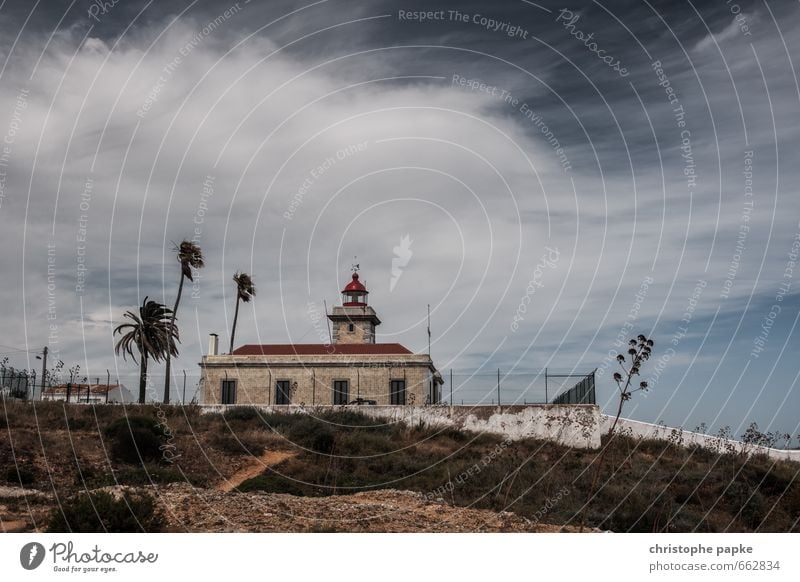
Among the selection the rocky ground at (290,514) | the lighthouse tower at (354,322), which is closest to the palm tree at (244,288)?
the lighthouse tower at (354,322)

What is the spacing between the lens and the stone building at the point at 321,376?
130 feet

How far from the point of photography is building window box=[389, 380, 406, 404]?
39375 millimetres

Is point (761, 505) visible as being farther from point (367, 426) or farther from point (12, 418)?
point (12, 418)

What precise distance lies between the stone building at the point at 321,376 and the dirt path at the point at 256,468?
41.2 ft

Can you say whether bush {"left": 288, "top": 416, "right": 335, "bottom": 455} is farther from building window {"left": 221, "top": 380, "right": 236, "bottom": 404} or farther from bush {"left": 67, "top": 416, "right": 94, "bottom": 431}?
building window {"left": 221, "top": 380, "right": 236, "bottom": 404}

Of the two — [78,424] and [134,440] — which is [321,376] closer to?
[78,424]

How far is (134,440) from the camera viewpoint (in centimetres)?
2389

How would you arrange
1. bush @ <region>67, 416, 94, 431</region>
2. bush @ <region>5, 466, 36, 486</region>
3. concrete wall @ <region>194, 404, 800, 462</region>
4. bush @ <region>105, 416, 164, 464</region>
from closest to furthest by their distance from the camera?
bush @ <region>5, 466, 36, 486</region> < bush @ <region>105, 416, 164, 464</region> < bush @ <region>67, 416, 94, 431</region> < concrete wall @ <region>194, 404, 800, 462</region>

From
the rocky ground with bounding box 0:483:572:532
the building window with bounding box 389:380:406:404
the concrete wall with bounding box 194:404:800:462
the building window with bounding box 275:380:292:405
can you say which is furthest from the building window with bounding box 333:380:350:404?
the rocky ground with bounding box 0:483:572:532

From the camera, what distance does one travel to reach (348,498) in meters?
19.2

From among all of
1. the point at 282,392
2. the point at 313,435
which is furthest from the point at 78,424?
the point at 282,392

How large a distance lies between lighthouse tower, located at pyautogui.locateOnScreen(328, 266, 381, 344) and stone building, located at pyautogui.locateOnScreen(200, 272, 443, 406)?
647 centimetres

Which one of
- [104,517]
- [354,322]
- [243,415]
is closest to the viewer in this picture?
[104,517]

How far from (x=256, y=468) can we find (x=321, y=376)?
16.3 metres
